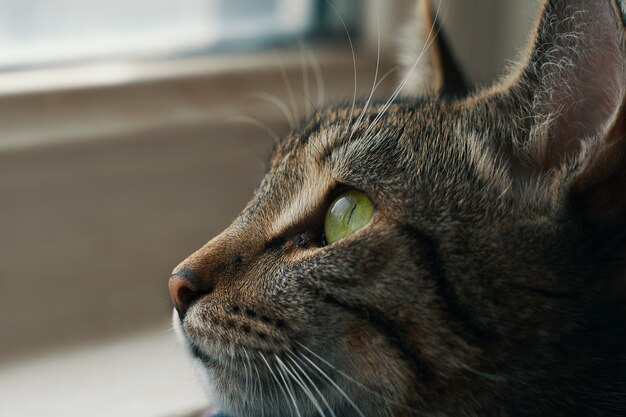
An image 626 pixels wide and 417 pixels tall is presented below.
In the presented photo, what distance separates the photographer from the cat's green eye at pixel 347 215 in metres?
0.73

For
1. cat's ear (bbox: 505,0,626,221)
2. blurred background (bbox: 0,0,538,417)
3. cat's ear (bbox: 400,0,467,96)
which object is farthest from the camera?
blurred background (bbox: 0,0,538,417)

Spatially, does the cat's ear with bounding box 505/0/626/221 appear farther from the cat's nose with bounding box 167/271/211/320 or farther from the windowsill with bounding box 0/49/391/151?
the windowsill with bounding box 0/49/391/151

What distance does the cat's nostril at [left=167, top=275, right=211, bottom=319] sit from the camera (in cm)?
Result: 75

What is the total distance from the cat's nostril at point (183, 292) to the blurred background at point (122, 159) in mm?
289

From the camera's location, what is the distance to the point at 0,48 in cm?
122

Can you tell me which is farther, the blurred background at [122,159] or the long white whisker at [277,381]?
the blurred background at [122,159]

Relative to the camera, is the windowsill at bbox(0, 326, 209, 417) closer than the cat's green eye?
No

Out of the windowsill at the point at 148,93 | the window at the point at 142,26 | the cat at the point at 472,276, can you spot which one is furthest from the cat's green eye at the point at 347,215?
the window at the point at 142,26

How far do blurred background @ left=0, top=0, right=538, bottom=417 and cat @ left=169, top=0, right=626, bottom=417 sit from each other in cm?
32

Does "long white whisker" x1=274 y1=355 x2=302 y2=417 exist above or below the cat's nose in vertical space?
below

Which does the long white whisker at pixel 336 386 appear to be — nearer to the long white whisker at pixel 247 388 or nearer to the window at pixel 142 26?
the long white whisker at pixel 247 388

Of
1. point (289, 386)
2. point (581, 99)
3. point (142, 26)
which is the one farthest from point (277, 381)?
point (142, 26)

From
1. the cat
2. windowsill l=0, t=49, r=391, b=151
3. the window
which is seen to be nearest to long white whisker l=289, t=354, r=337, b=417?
the cat

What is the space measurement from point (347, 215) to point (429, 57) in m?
0.33
